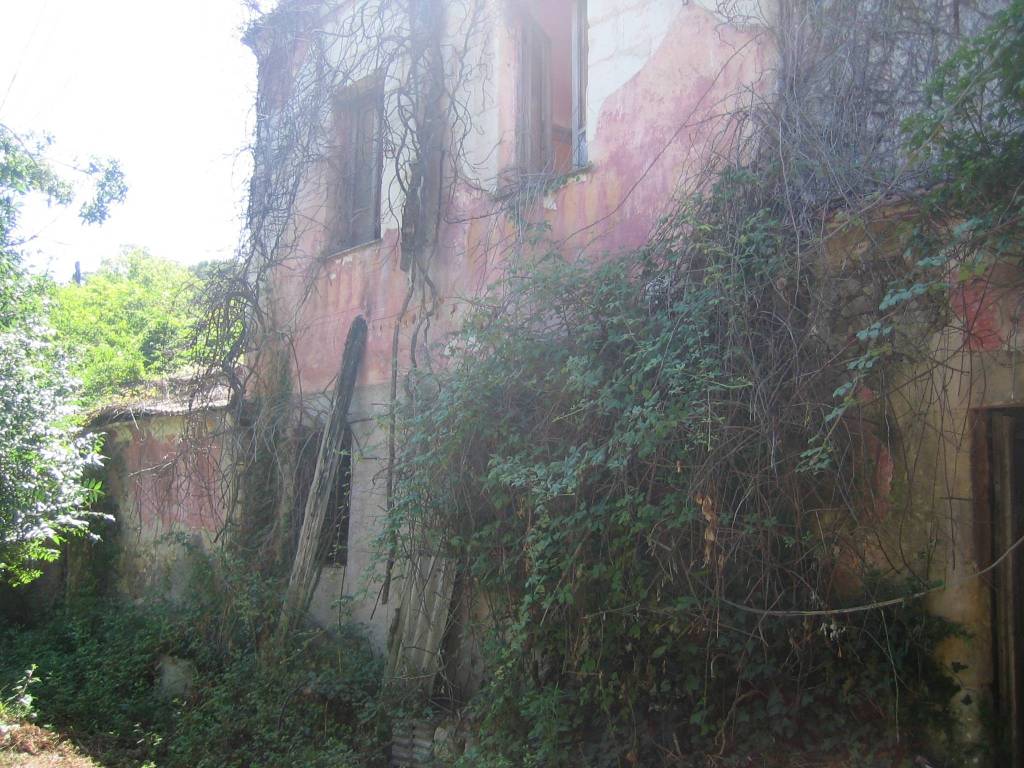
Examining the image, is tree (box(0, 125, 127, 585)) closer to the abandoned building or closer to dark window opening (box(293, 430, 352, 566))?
the abandoned building

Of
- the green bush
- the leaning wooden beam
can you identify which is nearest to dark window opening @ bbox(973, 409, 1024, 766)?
the green bush

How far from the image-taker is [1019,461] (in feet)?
14.9

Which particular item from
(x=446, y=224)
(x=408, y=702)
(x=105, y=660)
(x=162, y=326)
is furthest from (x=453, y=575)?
(x=162, y=326)

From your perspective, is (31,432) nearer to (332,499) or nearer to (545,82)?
(332,499)

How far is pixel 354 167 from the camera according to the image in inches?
353

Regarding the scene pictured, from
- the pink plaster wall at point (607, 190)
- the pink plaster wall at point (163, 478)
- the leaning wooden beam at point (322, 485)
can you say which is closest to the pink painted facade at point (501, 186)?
the pink plaster wall at point (607, 190)

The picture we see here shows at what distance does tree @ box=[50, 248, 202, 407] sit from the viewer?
40.4ft

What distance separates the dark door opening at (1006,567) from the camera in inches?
170

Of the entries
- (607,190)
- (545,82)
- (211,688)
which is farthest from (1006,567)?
(211,688)

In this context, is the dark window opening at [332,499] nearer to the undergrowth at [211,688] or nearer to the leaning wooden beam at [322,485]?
the leaning wooden beam at [322,485]

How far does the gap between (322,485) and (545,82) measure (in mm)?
3907

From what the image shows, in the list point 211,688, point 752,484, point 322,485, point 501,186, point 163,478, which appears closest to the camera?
point 752,484

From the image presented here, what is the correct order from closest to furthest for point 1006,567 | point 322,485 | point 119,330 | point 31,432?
1. point 1006,567
2. point 322,485
3. point 31,432
4. point 119,330

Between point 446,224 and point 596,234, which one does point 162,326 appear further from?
point 596,234
